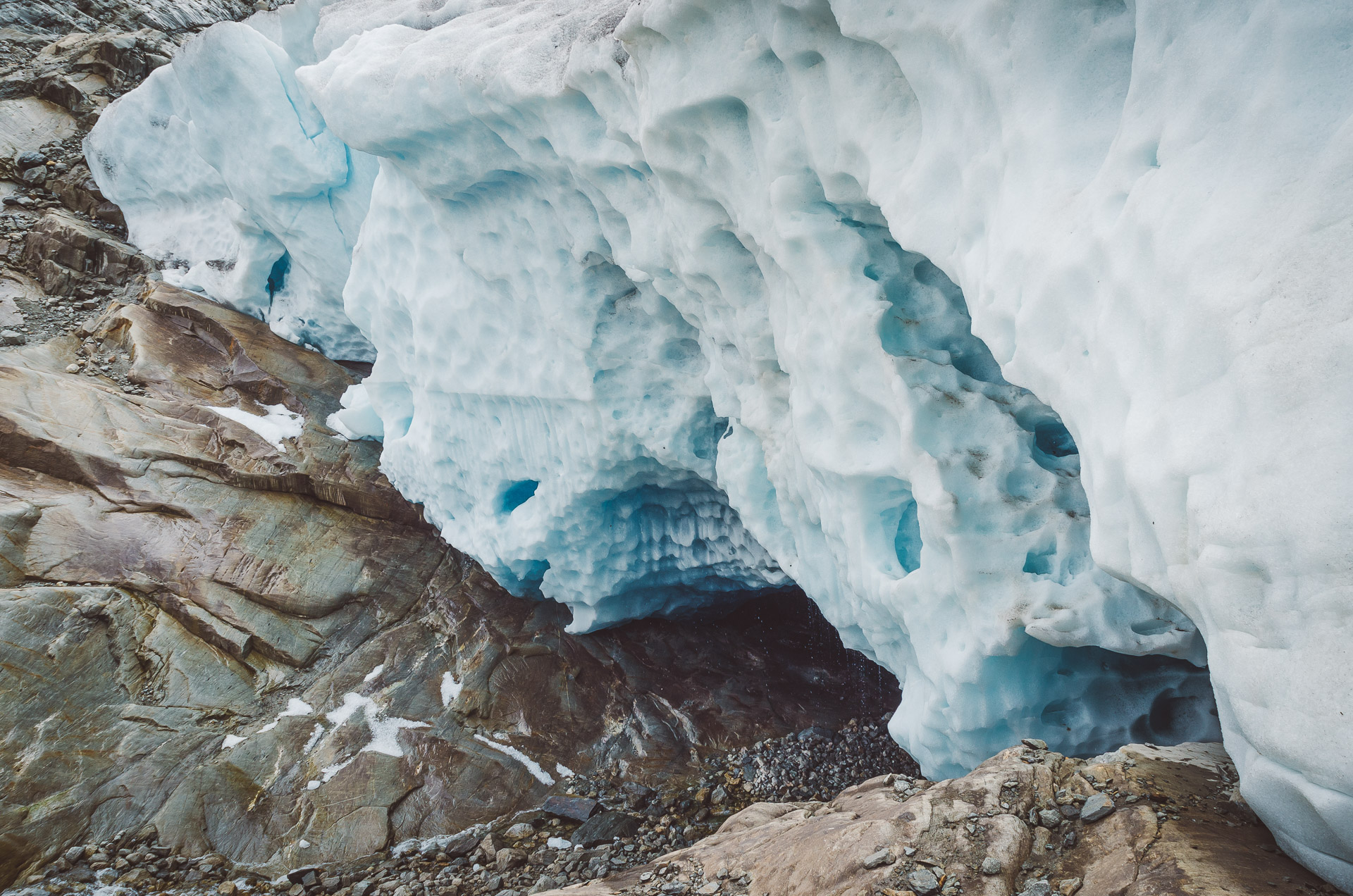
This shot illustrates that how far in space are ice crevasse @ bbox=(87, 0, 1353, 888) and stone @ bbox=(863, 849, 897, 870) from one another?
3.88 ft

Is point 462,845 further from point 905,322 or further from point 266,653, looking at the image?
point 905,322

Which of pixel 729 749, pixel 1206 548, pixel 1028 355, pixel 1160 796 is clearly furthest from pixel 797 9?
pixel 729 749

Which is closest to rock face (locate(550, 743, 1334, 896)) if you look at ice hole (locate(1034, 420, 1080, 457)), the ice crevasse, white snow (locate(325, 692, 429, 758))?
the ice crevasse

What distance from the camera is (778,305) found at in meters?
4.70

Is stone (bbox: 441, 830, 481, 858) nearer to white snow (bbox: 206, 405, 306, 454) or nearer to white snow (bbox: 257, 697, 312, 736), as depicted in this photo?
white snow (bbox: 257, 697, 312, 736)

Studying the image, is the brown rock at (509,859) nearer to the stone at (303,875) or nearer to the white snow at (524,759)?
the white snow at (524,759)

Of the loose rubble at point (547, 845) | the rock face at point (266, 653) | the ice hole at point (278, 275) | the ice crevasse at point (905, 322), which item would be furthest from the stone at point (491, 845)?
the ice hole at point (278, 275)

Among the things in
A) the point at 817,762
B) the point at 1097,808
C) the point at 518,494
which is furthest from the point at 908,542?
the point at 518,494

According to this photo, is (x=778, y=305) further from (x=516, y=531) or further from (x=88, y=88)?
(x=88, y=88)

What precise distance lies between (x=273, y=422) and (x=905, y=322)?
7555 mm

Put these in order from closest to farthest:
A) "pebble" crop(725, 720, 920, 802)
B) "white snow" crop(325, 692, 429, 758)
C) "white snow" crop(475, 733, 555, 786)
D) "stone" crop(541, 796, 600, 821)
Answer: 1. "stone" crop(541, 796, 600, 821)
2. "pebble" crop(725, 720, 920, 802)
3. "white snow" crop(475, 733, 555, 786)
4. "white snow" crop(325, 692, 429, 758)

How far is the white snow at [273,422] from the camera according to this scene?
28.4 ft

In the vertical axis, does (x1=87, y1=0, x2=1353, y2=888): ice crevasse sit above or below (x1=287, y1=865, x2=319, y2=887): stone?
above

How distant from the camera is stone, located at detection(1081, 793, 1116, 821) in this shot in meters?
2.79
